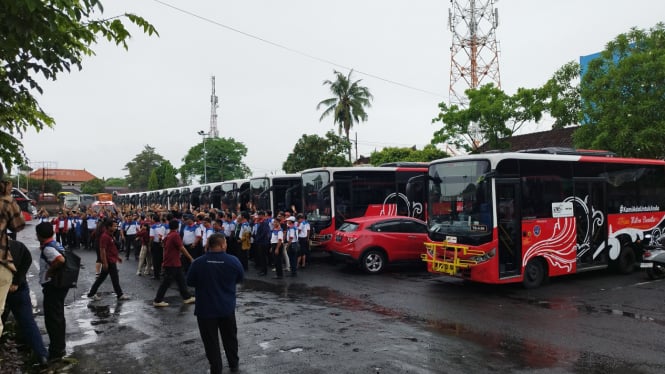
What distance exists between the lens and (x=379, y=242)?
46.5ft

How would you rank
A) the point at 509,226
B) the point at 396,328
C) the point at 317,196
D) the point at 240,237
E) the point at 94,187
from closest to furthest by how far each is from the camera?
the point at 396,328
the point at 509,226
the point at 240,237
the point at 317,196
the point at 94,187

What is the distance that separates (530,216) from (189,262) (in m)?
8.63

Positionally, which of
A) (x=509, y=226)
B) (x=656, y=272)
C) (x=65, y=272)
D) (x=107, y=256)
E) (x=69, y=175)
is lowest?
(x=656, y=272)

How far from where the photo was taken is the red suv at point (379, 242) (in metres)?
14.0

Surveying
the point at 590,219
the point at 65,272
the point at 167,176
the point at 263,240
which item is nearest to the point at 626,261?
the point at 590,219

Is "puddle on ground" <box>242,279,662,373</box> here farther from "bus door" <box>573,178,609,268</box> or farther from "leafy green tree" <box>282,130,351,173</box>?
"leafy green tree" <box>282,130,351,173</box>

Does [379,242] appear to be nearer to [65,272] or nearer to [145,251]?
[145,251]

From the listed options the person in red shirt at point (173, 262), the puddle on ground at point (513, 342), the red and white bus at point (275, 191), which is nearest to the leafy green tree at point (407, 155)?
the red and white bus at point (275, 191)

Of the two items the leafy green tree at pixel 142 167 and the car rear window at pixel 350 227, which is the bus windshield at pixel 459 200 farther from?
the leafy green tree at pixel 142 167

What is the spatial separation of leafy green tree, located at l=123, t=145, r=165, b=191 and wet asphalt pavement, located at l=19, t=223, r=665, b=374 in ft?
342

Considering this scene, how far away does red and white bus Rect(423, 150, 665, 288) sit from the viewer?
10.9m

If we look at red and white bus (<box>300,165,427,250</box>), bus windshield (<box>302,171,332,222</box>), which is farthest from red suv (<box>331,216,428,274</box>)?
bus windshield (<box>302,171,332,222</box>)

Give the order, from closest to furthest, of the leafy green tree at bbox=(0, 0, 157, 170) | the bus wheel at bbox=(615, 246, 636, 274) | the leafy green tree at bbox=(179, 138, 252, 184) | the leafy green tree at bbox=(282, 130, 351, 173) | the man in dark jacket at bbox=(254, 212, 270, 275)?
1. the leafy green tree at bbox=(0, 0, 157, 170)
2. the bus wheel at bbox=(615, 246, 636, 274)
3. the man in dark jacket at bbox=(254, 212, 270, 275)
4. the leafy green tree at bbox=(282, 130, 351, 173)
5. the leafy green tree at bbox=(179, 138, 252, 184)

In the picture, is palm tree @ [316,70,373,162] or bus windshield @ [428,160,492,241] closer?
bus windshield @ [428,160,492,241]
